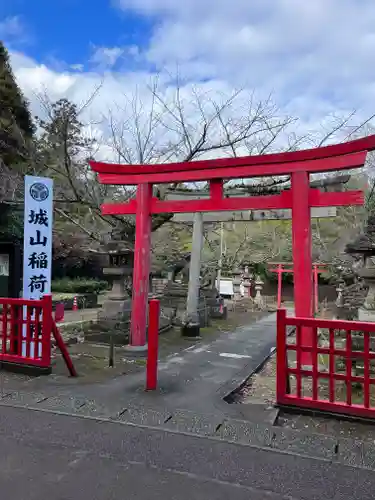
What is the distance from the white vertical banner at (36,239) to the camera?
21.7 feet

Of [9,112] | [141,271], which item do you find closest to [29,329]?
[141,271]

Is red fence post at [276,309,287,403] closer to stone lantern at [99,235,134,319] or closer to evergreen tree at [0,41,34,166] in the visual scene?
stone lantern at [99,235,134,319]

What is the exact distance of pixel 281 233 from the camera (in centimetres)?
3034

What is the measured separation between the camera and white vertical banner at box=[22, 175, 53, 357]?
6.62 meters

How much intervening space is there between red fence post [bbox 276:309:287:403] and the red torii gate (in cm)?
262

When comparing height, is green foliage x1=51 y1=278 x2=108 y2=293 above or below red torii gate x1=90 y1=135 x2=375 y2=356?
below

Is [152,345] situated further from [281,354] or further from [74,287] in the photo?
[74,287]

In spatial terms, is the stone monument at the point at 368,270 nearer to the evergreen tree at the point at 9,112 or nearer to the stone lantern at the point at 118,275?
the stone lantern at the point at 118,275

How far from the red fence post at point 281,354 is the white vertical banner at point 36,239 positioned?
13.4 ft

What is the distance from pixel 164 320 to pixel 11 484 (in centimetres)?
922

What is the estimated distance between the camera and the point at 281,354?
15.7 ft

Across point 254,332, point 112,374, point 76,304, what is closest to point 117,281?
point 112,374

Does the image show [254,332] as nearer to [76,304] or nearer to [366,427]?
[366,427]

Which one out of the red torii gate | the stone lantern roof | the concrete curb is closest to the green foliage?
the red torii gate
